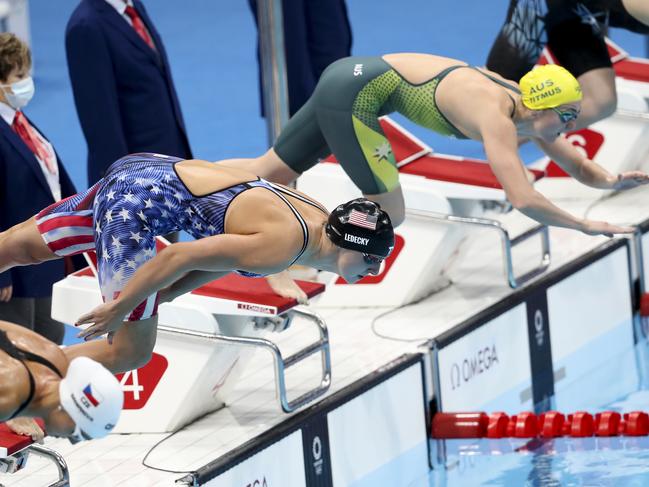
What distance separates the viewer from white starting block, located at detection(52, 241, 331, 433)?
6.02 meters

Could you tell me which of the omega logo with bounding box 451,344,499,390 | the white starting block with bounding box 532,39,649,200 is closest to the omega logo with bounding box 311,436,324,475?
the omega logo with bounding box 451,344,499,390

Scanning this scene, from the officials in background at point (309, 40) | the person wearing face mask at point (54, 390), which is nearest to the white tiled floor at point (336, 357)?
the officials in background at point (309, 40)

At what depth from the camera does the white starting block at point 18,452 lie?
503cm

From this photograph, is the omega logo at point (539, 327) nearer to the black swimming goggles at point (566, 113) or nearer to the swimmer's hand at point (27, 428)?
the black swimming goggles at point (566, 113)

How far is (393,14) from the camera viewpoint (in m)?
15.1

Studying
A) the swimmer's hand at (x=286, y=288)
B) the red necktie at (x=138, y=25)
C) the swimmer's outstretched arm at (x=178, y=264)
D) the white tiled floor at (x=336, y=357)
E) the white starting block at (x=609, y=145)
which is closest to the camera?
the swimmer's outstretched arm at (x=178, y=264)

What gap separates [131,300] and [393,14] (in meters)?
10.5

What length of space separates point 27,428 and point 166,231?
830 millimetres

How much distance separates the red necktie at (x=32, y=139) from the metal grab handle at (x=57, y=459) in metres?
1.32

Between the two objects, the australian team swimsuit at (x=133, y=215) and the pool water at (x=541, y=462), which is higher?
the australian team swimsuit at (x=133, y=215)

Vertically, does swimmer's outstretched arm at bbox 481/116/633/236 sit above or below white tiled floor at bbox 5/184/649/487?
above

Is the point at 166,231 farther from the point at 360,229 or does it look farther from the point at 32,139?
the point at 32,139

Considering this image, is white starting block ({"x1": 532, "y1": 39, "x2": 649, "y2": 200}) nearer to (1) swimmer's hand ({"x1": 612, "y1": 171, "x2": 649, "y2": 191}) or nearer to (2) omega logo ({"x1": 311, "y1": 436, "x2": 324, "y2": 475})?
(1) swimmer's hand ({"x1": 612, "y1": 171, "x2": 649, "y2": 191})

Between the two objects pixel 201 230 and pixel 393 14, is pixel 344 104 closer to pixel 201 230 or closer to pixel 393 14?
pixel 201 230
